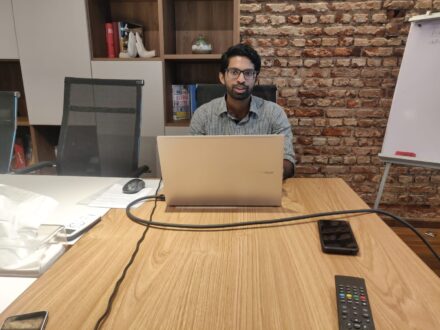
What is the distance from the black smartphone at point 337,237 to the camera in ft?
2.62

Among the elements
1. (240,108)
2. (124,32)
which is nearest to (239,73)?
(240,108)

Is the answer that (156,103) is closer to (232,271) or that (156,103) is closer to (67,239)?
(67,239)

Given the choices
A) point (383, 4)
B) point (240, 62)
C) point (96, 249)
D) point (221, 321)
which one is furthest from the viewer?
point (383, 4)

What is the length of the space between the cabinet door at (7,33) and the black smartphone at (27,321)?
7.65 ft

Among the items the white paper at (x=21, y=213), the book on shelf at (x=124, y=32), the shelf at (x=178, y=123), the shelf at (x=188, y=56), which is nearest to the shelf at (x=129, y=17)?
the book on shelf at (x=124, y=32)

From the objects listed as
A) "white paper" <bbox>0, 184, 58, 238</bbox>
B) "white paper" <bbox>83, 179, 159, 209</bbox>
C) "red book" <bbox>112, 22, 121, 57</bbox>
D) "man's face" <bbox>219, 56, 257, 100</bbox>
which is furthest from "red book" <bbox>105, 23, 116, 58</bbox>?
"white paper" <bbox>0, 184, 58, 238</bbox>

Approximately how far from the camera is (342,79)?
7.64 feet

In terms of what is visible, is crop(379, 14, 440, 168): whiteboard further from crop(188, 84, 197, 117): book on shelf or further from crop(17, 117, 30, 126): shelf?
crop(17, 117, 30, 126): shelf

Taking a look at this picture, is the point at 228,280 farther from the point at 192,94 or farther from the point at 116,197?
the point at 192,94

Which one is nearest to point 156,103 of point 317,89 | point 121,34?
point 121,34

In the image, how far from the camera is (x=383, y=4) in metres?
2.17

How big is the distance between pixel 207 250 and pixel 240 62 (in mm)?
1110

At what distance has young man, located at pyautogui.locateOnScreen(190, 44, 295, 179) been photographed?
1.65 meters

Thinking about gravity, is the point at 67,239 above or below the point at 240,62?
below
